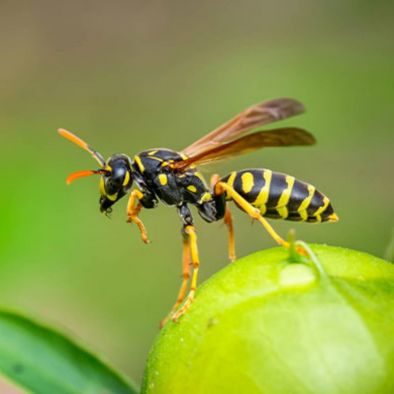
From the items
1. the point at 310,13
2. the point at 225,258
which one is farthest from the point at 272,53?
the point at 225,258

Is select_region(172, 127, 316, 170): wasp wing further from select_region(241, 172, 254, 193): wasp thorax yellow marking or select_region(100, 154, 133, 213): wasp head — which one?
select_region(100, 154, 133, 213): wasp head

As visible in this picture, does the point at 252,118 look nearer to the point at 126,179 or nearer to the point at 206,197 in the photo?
the point at 206,197

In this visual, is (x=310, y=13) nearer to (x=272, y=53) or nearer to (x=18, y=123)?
(x=272, y=53)

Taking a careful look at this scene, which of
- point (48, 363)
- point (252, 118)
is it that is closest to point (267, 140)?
point (252, 118)

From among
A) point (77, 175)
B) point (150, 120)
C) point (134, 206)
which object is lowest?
point (150, 120)

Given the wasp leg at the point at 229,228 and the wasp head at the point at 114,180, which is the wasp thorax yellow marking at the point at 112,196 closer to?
the wasp head at the point at 114,180

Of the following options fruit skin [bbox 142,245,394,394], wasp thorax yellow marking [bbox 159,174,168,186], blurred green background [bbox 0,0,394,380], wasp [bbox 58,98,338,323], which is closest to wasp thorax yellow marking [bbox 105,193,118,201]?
wasp [bbox 58,98,338,323]
